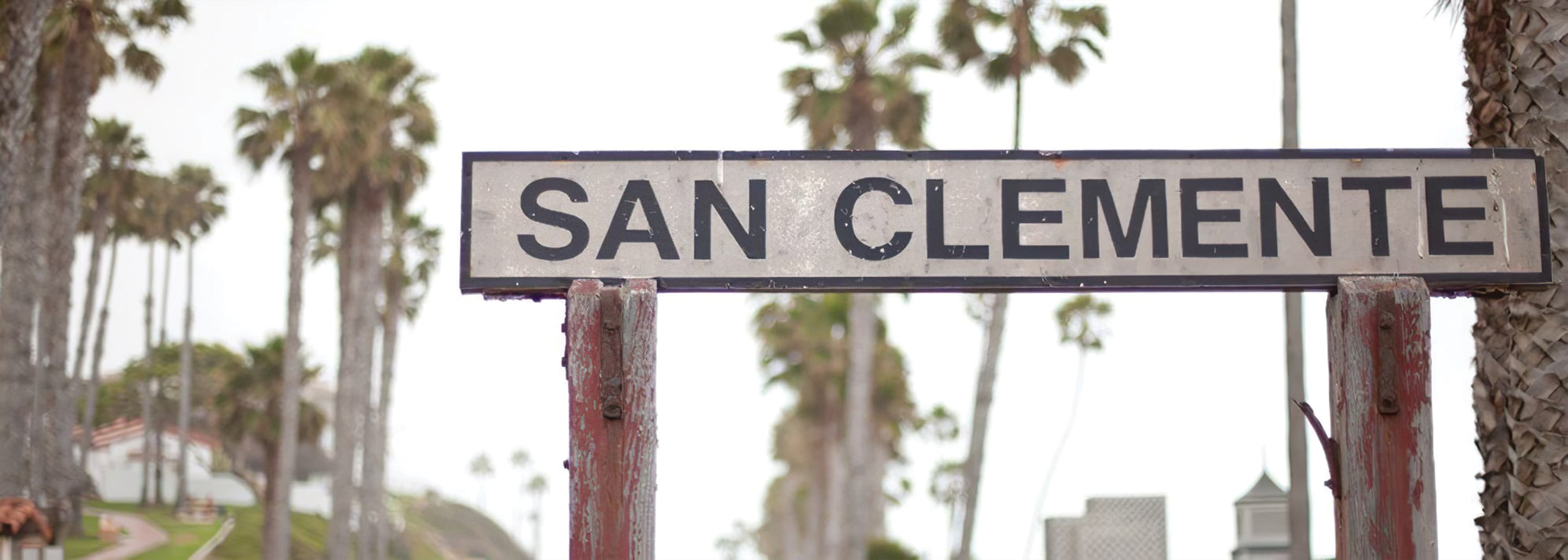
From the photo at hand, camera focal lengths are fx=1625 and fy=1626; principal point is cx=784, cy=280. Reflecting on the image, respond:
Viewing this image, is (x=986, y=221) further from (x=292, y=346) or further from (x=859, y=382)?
(x=292, y=346)

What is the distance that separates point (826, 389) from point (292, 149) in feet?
83.5

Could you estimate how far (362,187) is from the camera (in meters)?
43.7

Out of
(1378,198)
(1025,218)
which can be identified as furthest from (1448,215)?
(1025,218)

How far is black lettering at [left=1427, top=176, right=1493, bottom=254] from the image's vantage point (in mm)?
6078

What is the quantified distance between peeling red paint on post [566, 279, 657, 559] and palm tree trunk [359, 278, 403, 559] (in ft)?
140

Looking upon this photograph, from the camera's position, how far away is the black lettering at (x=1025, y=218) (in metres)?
6.11

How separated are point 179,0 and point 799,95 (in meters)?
14.3

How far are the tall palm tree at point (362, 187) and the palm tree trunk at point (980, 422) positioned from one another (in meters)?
17.3

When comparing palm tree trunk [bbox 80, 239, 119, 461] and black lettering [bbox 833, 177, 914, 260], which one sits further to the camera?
palm tree trunk [bbox 80, 239, 119, 461]

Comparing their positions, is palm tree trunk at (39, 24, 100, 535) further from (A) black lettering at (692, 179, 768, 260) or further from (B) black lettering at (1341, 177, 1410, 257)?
(B) black lettering at (1341, 177, 1410, 257)

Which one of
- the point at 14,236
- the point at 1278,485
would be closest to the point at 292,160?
the point at 14,236

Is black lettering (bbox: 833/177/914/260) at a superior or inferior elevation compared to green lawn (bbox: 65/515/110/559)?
superior

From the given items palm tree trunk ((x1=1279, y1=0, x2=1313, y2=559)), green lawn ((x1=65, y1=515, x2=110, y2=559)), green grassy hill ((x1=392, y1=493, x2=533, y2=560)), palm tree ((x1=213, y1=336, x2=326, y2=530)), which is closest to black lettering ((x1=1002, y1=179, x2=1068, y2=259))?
palm tree trunk ((x1=1279, y1=0, x2=1313, y2=559))

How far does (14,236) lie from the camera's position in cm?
2945
